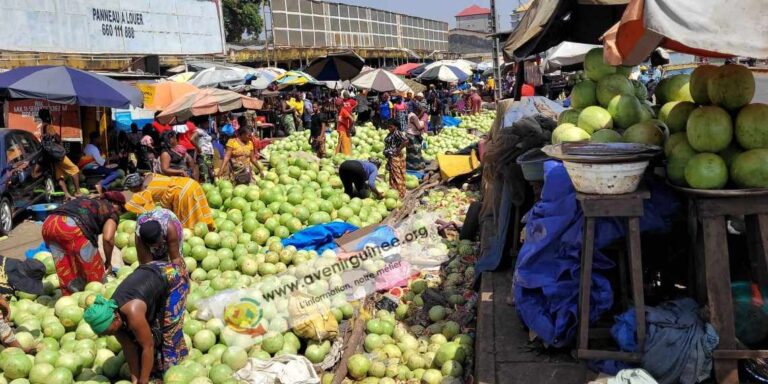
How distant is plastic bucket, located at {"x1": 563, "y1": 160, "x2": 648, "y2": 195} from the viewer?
3316 millimetres

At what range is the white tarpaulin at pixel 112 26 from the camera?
16234mm

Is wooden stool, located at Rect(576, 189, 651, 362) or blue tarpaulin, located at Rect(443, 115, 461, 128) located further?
blue tarpaulin, located at Rect(443, 115, 461, 128)

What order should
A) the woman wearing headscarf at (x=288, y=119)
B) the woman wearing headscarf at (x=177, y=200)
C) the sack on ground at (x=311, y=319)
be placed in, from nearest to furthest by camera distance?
1. the sack on ground at (x=311, y=319)
2. the woman wearing headscarf at (x=177, y=200)
3. the woman wearing headscarf at (x=288, y=119)

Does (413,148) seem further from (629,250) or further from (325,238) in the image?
(629,250)

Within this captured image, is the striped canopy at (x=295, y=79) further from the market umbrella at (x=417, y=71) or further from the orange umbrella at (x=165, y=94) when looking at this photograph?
the market umbrella at (x=417, y=71)

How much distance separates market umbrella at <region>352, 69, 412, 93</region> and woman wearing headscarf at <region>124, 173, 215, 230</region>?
11.4 metres

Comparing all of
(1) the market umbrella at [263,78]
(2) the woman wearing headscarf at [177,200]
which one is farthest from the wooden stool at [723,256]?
(1) the market umbrella at [263,78]

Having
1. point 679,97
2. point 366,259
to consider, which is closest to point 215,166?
point 366,259

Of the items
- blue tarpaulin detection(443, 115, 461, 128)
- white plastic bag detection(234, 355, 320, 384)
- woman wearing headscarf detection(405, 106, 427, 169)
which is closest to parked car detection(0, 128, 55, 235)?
white plastic bag detection(234, 355, 320, 384)

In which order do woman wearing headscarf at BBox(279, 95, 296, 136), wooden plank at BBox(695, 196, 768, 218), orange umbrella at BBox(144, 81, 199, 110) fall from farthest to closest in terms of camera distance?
woman wearing headscarf at BBox(279, 95, 296, 136), orange umbrella at BBox(144, 81, 199, 110), wooden plank at BBox(695, 196, 768, 218)

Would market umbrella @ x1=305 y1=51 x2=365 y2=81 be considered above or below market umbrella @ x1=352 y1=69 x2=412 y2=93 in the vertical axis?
above

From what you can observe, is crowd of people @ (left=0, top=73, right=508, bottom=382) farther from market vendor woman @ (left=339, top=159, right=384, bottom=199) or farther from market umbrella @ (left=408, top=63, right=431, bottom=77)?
market umbrella @ (left=408, top=63, right=431, bottom=77)

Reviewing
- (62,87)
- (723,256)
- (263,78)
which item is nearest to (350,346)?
(723,256)

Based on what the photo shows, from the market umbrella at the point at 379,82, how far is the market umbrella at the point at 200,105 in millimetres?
6343
